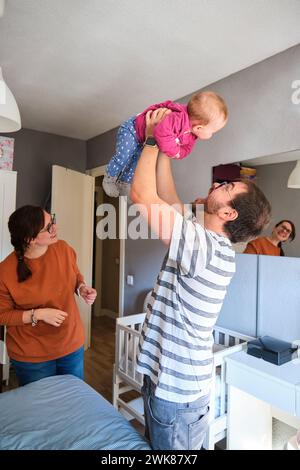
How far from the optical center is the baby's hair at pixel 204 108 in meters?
1.03

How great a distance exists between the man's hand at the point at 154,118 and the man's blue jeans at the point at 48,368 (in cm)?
126

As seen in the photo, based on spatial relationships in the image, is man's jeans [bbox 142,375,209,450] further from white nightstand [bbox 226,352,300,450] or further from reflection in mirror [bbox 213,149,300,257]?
reflection in mirror [bbox 213,149,300,257]

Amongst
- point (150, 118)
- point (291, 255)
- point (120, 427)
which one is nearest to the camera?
point (150, 118)

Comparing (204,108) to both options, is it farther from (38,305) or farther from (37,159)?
(37,159)

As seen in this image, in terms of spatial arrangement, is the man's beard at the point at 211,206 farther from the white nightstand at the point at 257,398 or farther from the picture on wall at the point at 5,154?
the picture on wall at the point at 5,154

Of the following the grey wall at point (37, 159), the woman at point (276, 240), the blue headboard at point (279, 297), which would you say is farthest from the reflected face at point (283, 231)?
the grey wall at point (37, 159)

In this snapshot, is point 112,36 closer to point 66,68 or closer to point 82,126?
point 66,68

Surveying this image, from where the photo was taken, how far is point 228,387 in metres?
1.75

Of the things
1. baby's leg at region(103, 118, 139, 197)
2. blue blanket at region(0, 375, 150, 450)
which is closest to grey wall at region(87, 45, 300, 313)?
baby's leg at region(103, 118, 139, 197)

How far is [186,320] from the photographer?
94 cm

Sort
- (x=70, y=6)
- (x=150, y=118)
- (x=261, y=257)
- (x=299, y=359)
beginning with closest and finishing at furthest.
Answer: (x=150, y=118) < (x=70, y=6) < (x=299, y=359) < (x=261, y=257)

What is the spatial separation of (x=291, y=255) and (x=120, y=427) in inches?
51.8

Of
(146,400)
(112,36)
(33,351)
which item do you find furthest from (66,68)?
(146,400)

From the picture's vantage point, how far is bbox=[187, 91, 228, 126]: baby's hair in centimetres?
103
